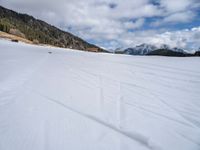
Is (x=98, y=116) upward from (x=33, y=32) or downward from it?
downward

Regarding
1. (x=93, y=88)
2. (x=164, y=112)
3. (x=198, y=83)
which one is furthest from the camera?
(x=198, y=83)

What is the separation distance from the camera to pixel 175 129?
0.72m

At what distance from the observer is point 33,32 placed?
198 ft

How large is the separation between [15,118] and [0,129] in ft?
0.30

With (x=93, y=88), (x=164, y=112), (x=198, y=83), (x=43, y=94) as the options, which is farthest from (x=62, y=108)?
(x=198, y=83)

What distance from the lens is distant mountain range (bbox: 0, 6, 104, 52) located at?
148 feet

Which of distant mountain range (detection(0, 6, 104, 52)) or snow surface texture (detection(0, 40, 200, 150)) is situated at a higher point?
distant mountain range (detection(0, 6, 104, 52))

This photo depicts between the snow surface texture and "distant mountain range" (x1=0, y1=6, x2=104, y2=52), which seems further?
"distant mountain range" (x1=0, y1=6, x2=104, y2=52)

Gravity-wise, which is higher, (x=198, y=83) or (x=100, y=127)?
(x=198, y=83)

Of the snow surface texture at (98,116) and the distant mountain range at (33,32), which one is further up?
the distant mountain range at (33,32)

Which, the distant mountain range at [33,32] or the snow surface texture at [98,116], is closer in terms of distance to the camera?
the snow surface texture at [98,116]

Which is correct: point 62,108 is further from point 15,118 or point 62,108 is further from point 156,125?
point 156,125

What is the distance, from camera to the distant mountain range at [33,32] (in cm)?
4506

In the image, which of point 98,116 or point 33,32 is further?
point 33,32
